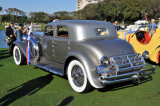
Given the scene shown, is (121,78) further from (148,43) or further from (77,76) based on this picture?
(148,43)

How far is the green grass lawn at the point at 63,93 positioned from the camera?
3.70 metres

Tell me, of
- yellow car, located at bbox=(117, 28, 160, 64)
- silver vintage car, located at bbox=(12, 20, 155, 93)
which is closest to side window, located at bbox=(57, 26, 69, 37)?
silver vintage car, located at bbox=(12, 20, 155, 93)

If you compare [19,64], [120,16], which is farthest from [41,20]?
[19,64]

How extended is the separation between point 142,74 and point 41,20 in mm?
102470

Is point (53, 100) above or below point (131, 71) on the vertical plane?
below

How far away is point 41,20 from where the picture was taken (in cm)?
10219

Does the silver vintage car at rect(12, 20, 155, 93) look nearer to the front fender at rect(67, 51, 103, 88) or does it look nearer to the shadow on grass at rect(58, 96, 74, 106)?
the front fender at rect(67, 51, 103, 88)

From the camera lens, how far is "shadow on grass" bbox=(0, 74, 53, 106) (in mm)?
3867

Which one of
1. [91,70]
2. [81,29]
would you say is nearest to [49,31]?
[81,29]

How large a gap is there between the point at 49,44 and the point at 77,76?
1631 millimetres

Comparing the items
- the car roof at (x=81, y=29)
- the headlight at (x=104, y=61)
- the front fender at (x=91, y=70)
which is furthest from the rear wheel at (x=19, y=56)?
the headlight at (x=104, y=61)

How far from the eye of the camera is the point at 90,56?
13.2ft

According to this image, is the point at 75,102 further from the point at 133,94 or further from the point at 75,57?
the point at 133,94

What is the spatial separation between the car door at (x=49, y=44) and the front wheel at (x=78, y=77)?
1106 mm
